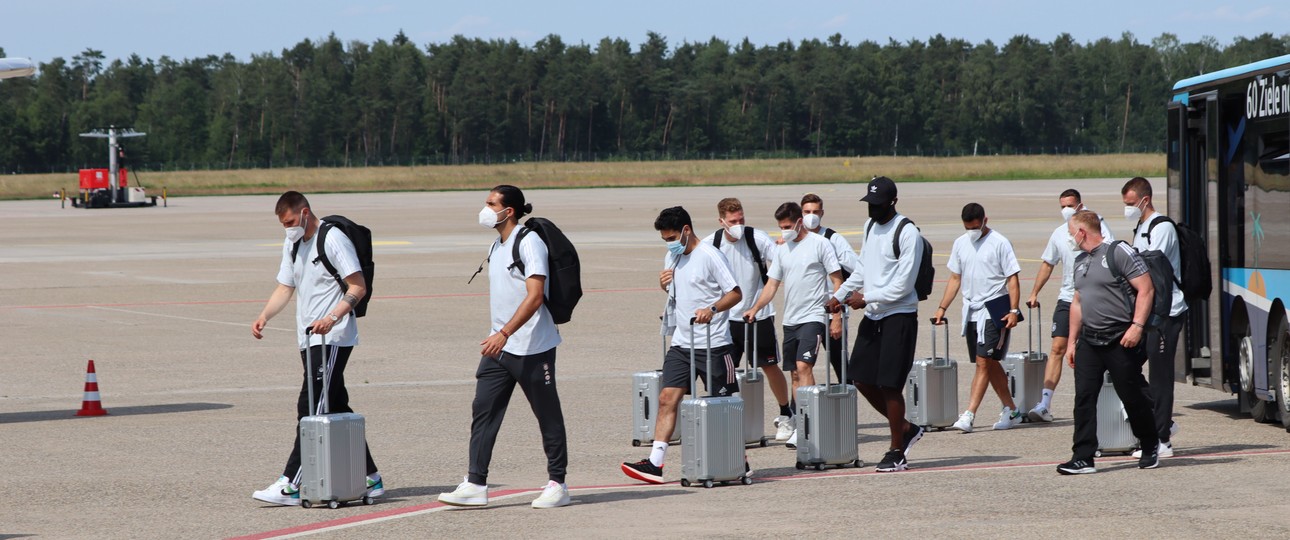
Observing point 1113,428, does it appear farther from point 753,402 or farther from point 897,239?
point 753,402

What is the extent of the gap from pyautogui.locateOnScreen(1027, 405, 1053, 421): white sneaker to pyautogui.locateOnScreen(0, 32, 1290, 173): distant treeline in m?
148

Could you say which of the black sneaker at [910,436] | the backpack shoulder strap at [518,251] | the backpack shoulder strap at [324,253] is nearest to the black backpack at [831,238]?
the black sneaker at [910,436]

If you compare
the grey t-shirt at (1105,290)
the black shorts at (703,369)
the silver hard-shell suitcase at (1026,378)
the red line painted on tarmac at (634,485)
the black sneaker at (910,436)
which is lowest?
the red line painted on tarmac at (634,485)

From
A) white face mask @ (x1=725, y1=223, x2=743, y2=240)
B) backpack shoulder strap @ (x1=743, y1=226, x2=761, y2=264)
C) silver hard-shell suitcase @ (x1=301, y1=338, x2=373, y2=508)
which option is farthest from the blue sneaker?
backpack shoulder strap @ (x1=743, y1=226, x2=761, y2=264)

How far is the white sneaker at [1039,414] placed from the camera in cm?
1158

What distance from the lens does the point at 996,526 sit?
746cm

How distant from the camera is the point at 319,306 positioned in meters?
8.55

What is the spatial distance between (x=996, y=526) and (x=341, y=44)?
188218mm

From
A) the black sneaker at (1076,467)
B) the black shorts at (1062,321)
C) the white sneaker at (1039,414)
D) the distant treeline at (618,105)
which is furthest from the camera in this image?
the distant treeline at (618,105)

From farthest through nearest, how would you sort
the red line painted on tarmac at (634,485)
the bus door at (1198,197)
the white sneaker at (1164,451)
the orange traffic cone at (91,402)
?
the orange traffic cone at (91,402) < the bus door at (1198,197) < the white sneaker at (1164,451) < the red line painted on tarmac at (634,485)

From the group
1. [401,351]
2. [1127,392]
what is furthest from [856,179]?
[1127,392]

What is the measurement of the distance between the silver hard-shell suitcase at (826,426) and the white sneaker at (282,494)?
9.92 ft

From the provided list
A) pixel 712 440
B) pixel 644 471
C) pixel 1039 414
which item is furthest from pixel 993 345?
pixel 644 471

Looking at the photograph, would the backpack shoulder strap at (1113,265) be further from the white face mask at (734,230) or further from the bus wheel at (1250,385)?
the bus wheel at (1250,385)
